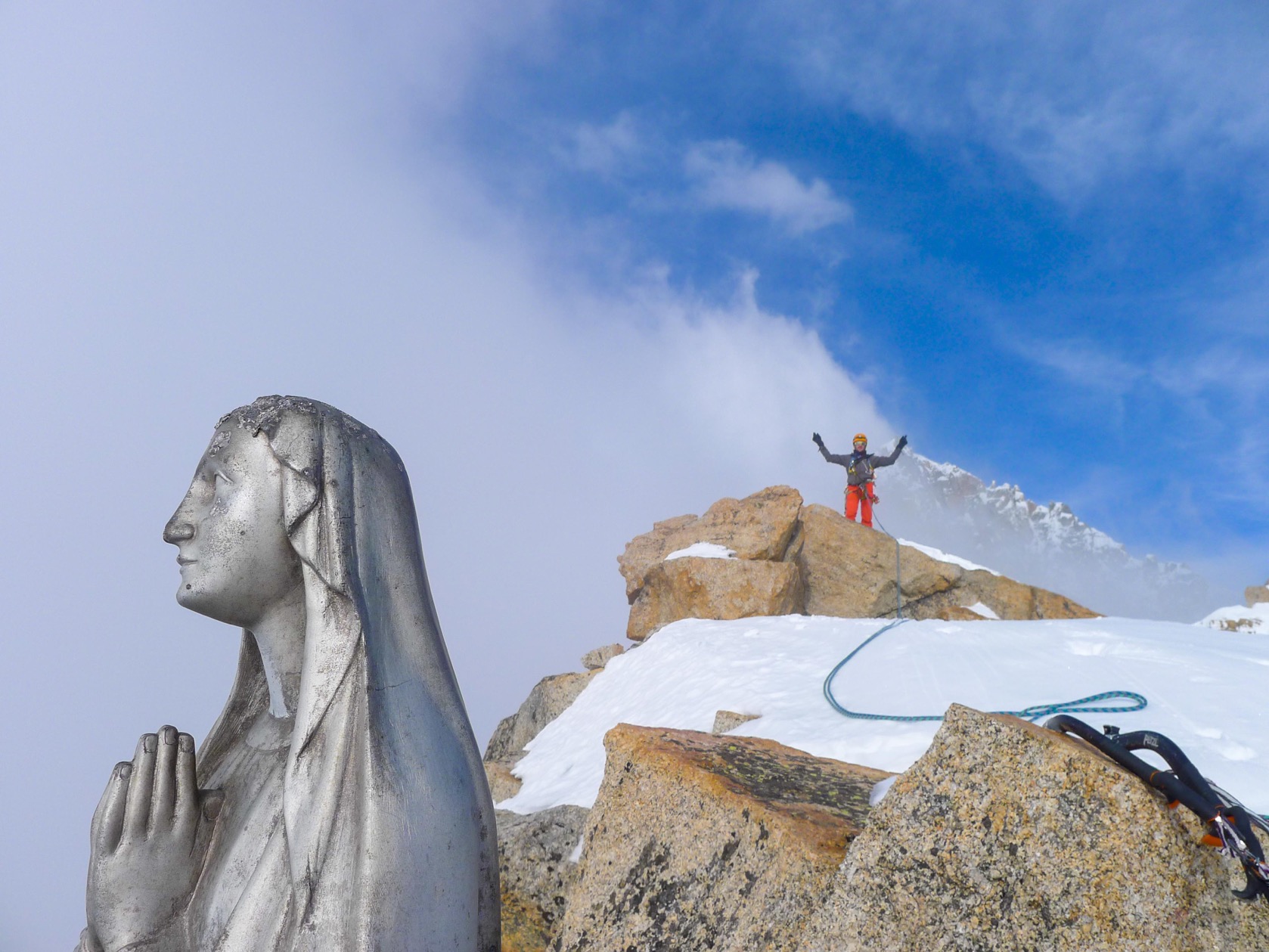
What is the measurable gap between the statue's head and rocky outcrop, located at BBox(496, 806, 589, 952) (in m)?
1.90

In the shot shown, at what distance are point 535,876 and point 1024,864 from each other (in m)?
2.37

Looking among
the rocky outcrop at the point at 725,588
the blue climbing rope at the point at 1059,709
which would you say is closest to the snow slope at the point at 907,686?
the blue climbing rope at the point at 1059,709

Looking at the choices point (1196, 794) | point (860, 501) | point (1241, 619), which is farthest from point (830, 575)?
point (1196, 794)

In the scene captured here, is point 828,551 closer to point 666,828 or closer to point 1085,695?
point 1085,695

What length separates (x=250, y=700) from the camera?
2527 mm

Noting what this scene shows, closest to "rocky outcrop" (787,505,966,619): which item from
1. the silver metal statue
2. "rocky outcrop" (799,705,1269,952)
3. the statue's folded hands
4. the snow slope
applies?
the snow slope

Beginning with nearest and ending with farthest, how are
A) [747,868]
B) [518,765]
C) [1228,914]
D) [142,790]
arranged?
[1228,914] → [142,790] → [747,868] → [518,765]

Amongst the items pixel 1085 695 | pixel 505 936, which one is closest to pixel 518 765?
pixel 505 936

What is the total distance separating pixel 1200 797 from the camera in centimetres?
167

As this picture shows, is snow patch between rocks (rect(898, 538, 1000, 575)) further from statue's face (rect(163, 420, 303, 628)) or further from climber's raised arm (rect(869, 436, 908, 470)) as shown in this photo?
statue's face (rect(163, 420, 303, 628))

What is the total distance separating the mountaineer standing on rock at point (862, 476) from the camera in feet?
52.0

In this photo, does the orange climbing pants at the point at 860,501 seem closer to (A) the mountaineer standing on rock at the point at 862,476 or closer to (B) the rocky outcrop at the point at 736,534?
(A) the mountaineer standing on rock at the point at 862,476

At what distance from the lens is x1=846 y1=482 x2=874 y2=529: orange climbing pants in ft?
52.2

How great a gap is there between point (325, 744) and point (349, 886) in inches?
12.0
